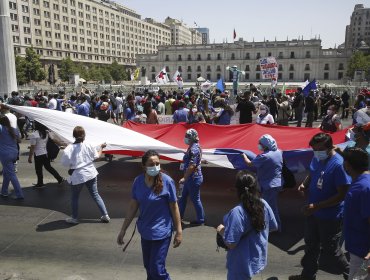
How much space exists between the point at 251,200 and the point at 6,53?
28286 millimetres

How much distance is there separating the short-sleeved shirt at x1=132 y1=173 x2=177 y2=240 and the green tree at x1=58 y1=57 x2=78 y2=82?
89923 mm

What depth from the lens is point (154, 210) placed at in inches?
161

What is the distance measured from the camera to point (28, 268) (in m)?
5.34

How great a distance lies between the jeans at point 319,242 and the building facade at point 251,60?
106723 mm

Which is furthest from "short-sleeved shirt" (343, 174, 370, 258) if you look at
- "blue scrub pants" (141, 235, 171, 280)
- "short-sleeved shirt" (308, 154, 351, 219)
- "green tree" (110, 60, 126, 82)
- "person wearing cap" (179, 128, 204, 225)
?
"green tree" (110, 60, 126, 82)

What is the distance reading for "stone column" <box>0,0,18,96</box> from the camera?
25531 mm

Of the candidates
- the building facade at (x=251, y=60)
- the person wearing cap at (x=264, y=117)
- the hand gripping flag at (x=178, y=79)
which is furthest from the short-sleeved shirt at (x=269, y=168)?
the building facade at (x=251, y=60)

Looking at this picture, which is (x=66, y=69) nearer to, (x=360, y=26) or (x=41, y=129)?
(x=41, y=129)

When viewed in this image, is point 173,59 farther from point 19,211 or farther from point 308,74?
point 19,211

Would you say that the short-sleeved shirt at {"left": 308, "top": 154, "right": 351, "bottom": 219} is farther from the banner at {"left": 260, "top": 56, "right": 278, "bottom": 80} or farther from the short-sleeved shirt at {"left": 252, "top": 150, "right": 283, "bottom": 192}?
the banner at {"left": 260, "top": 56, "right": 278, "bottom": 80}

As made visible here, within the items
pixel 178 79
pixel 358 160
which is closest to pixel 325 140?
pixel 358 160

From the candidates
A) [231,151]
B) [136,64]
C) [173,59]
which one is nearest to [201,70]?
[173,59]

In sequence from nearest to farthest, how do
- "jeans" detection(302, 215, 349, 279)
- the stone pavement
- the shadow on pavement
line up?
"jeans" detection(302, 215, 349, 279)
the stone pavement
the shadow on pavement

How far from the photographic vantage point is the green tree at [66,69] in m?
88.1
